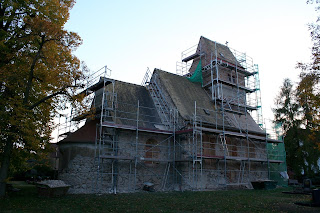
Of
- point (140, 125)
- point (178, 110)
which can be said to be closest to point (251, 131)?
point (178, 110)

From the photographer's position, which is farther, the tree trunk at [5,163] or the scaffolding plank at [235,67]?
the scaffolding plank at [235,67]

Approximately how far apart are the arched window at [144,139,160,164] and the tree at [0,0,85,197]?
6490mm

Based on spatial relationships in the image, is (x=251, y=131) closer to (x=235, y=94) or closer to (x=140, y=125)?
(x=235, y=94)

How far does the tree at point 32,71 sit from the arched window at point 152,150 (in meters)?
6.49

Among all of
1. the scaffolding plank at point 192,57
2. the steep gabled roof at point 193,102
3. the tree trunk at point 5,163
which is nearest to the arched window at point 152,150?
the steep gabled roof at point 193,102

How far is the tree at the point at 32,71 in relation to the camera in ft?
45.1

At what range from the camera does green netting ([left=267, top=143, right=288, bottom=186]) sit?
86.6 ft

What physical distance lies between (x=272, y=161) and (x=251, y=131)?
12.2ft

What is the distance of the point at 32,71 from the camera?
14.8 m

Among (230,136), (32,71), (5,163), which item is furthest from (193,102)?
(5,163)

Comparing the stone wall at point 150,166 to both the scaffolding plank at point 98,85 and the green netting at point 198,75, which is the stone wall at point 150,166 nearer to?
the scaffolding plank at point 98,85

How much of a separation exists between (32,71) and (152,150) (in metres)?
9.77

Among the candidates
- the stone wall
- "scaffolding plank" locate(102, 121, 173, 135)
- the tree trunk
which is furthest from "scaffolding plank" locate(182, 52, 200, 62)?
the tree trunk

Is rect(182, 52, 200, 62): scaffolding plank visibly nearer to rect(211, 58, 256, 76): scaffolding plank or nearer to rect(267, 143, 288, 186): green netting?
rect(211, 58, 256, 76): scaffolding plank
